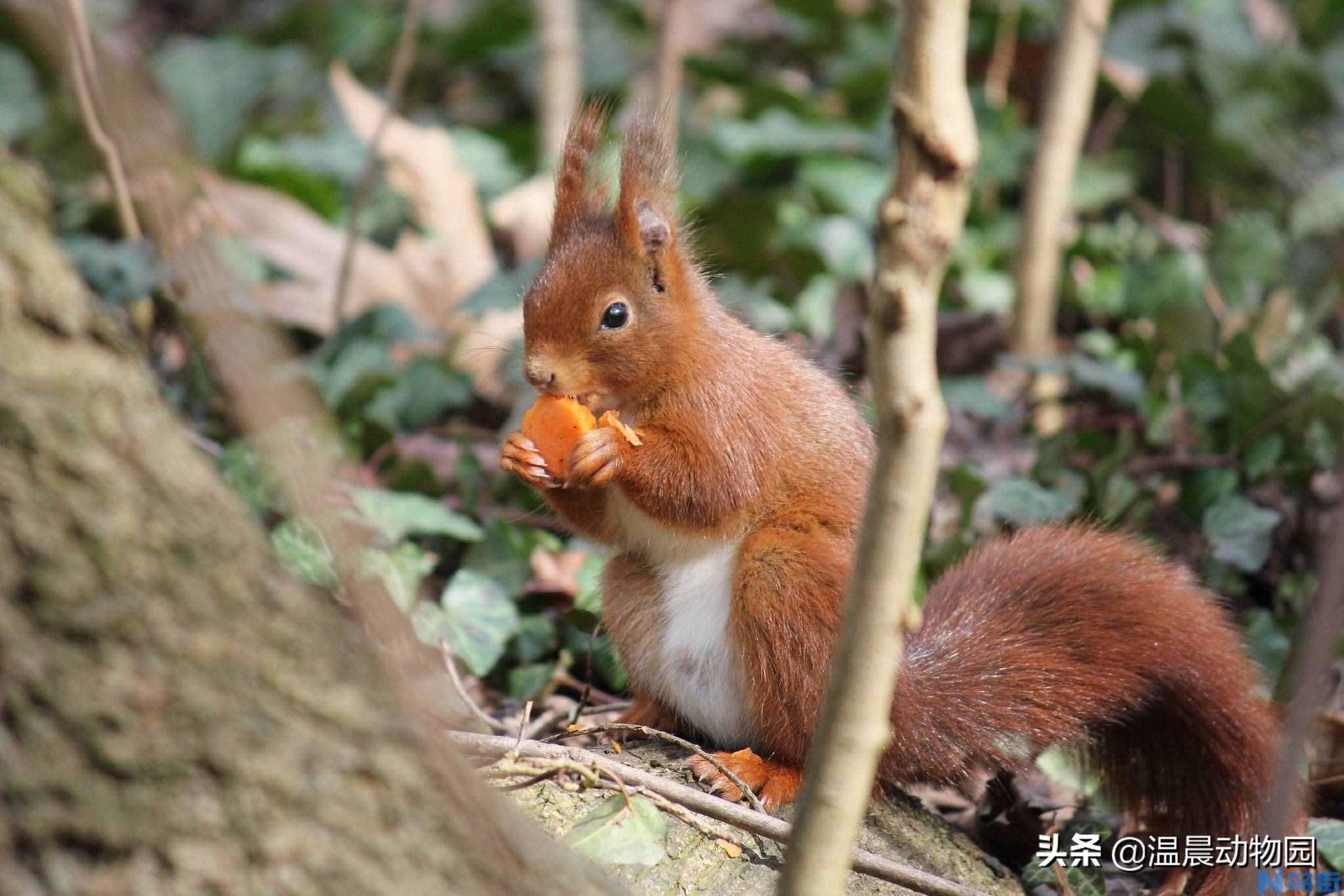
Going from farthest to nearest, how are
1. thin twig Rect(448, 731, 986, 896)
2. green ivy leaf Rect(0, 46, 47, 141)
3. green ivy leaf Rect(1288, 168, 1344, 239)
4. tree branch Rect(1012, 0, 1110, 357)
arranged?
green ivy leaf Rect(0, 46, 47, 141), green ivy leaf Rect(1288, 168, 1344, 239), tree branch Rect(1012, 0, 1110, 357), thin twig Rect(448, 731, 986, 896)

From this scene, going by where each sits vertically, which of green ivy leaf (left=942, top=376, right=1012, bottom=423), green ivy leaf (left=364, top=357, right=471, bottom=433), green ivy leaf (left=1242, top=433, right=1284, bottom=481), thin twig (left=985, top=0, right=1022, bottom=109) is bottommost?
green ivy leaf (left=364, top=357, right=471, bottom=433)

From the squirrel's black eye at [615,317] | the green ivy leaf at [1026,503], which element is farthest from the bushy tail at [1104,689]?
the green ivy leaf at [1026,503]

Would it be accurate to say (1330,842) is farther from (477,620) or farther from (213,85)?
(213,85)

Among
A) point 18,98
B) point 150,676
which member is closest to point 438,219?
point 18,98

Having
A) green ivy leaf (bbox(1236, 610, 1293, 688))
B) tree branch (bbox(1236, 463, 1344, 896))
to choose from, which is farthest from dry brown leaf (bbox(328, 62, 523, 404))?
tree branch (bbox(1236, 463, 1344, 896))

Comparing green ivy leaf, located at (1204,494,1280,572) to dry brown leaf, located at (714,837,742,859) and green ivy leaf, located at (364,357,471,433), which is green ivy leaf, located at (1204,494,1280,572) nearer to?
dry brown leaf, located at (714,837,742,859)

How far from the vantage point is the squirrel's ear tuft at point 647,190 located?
2.45m

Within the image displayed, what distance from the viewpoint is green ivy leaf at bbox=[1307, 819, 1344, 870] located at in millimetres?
2305

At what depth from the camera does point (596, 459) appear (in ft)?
7.55

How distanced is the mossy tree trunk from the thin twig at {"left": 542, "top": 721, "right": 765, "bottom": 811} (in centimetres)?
85

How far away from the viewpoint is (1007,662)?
2281 mm

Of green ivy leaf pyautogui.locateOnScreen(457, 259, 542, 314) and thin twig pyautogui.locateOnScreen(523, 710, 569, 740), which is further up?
green ivy leaf pyautogui.locateOnScreen(457, 259, 542, 314)

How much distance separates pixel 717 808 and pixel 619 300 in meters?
0.93

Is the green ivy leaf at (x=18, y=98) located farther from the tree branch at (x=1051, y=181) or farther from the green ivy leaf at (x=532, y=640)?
the tree branch at (x=1051, y=181)
